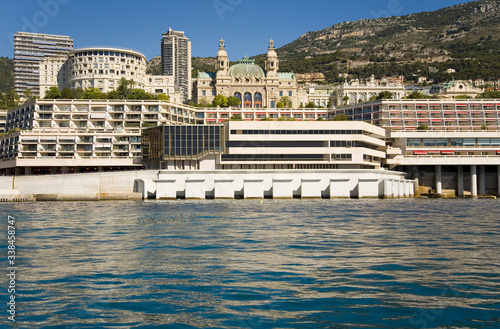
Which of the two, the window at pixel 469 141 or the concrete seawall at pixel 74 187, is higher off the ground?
the window at pixel 469 141

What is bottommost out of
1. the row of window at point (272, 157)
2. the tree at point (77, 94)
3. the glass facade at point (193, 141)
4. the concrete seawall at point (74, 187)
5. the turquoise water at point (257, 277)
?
the turquoise water at point (257, 277)

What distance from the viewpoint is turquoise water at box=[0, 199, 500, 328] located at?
65.0 ft

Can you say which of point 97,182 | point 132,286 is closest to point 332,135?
point 97,182

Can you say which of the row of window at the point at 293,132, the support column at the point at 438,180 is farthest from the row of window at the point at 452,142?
the row of window at the point at 293,132

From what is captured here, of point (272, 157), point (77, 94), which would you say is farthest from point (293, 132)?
point (77, 94)

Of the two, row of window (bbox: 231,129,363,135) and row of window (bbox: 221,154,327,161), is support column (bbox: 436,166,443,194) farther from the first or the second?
row of window (bbox: 221,154,327,161)

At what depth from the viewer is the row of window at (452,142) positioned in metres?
129

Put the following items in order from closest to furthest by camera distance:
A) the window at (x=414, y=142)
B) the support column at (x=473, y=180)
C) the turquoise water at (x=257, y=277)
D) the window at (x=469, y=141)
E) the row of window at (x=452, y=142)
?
1. the turquoise water at (x=257, y=277)
2. the support column at (x=473, y=180)
3. the row of window at (x=452, y=142)
4. the window at (x=469, y=141)
5. the window at (x=414, y=142)

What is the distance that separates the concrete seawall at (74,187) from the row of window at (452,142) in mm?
61792

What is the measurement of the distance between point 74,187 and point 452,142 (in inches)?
3248

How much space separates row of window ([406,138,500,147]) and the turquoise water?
8671 cm

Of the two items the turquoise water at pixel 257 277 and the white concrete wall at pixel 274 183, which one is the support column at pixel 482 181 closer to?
the white concrete wall at pixel 274 183

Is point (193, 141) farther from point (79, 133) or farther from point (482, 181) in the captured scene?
point (482, 181)

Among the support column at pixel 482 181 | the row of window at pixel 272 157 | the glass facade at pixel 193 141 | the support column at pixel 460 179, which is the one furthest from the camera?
the support column at pixel 460 179
